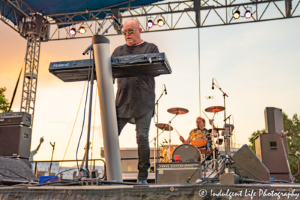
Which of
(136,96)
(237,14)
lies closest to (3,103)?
(237,14)

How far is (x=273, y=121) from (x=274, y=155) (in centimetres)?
60

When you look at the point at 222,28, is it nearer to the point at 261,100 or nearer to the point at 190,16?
the point at 190,16

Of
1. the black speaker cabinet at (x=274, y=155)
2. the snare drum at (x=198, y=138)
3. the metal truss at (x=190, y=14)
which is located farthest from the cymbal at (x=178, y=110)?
the metal truss at (x=190, y=14)

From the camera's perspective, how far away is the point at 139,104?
2389 millimetres

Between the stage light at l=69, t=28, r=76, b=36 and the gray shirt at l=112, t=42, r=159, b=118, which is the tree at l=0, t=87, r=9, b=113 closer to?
the stage light at l=69, t=28, r=76, b=36

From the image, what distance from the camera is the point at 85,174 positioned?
5.36 feet

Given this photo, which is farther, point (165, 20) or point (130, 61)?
point (165, 20)

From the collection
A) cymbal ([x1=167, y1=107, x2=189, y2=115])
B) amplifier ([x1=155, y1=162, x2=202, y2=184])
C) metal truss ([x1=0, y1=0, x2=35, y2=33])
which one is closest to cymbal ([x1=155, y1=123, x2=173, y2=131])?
cymbal ([x1=167, y1=107, x2=189, y2=115])

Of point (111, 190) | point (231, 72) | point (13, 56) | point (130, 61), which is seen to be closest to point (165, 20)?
point (231, 72)

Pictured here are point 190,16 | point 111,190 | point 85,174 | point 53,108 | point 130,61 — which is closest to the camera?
point 111,190

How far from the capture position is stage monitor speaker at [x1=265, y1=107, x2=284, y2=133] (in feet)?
16.4

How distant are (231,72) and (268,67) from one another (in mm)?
1705

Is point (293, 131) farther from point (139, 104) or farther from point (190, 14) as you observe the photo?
point (139, 104)

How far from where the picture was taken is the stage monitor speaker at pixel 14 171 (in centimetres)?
214
